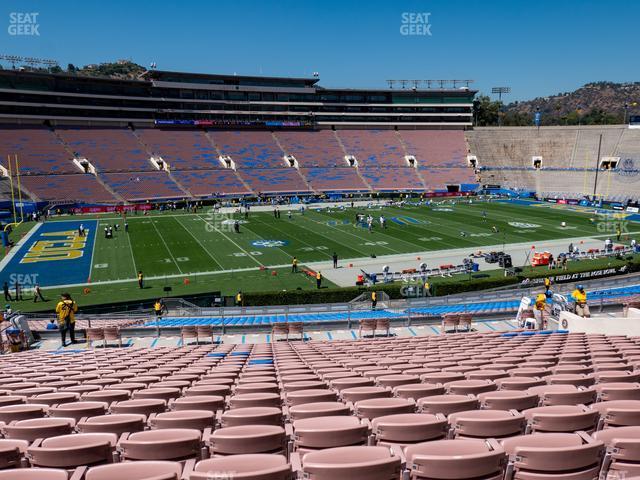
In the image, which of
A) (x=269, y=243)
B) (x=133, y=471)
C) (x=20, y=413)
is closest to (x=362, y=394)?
(x=133, y=471)

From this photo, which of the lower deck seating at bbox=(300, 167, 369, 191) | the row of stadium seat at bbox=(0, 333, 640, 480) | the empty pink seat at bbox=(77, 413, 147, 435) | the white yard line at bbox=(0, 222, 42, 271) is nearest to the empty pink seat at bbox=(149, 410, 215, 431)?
the row of stadium seat at bbox=(0, 333, 640, 480)

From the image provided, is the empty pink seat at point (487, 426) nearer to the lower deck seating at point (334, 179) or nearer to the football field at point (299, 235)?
the football field at point (299, 235)

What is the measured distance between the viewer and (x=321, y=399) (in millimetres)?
5223

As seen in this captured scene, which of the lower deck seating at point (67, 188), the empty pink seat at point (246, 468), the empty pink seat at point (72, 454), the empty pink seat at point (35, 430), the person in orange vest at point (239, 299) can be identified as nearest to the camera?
the empty pink seat at point (246, 468)

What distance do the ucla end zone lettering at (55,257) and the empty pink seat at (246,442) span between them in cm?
3226

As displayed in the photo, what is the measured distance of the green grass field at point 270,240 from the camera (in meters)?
32.3

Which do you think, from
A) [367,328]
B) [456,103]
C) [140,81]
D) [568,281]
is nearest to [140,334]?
[367,328]

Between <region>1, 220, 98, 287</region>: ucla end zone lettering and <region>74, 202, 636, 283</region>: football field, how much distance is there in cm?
98

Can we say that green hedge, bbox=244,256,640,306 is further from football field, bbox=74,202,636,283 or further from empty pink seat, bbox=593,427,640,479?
empty pink seat, bbox=593,427,640,479

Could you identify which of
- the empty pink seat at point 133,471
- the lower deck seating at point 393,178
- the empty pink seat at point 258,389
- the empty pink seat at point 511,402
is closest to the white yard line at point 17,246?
the empty pink seat at point 258,389

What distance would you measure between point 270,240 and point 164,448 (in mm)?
40660

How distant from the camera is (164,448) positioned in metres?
3.39

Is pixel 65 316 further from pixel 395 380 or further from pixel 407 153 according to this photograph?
pixel 407 153

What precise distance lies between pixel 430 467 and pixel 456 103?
102m
